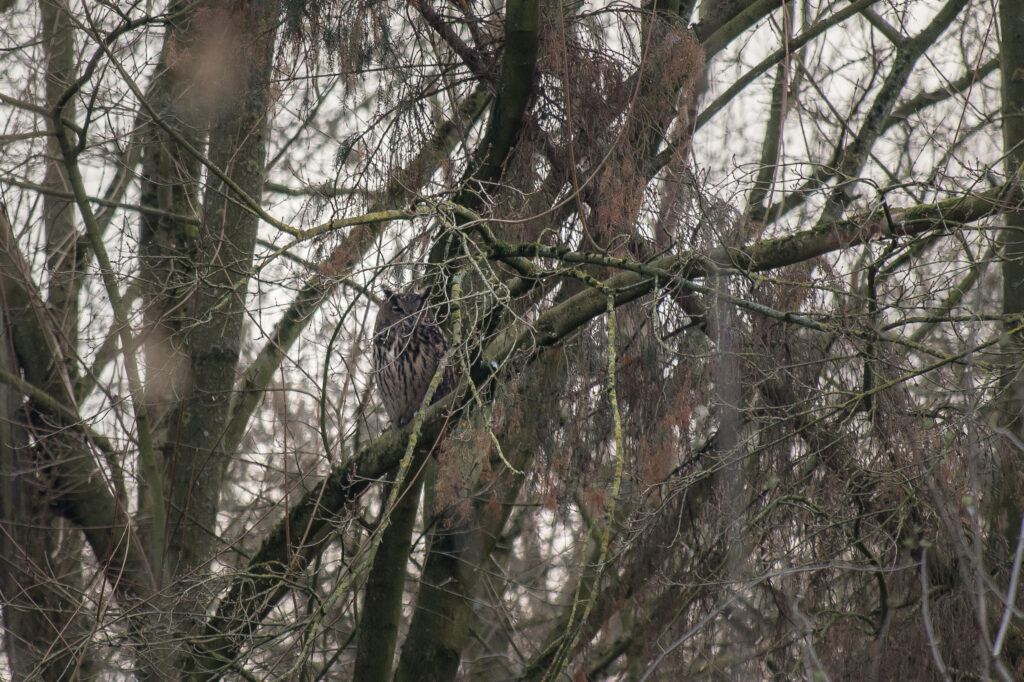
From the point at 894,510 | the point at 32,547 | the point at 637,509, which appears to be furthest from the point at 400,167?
the point at 32,547

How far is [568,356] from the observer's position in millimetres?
3488

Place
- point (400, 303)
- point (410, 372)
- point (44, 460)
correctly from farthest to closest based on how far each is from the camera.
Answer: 1. point (44, 460)
2. point (410, 372)
3. point (400, 303)

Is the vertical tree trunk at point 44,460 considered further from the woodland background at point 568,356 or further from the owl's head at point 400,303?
the owl's head at point 400,303

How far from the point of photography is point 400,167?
142 inches

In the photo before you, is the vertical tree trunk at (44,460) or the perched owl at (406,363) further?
the perched owl at (406,363)

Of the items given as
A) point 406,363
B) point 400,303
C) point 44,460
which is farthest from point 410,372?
point 44,460

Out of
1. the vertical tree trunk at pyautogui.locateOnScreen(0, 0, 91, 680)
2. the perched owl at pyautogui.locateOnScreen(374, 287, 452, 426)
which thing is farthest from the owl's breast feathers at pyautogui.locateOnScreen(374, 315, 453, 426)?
the vertical tree trunk at pyautogui.locateOnScreen(0, 0, 91, 680)

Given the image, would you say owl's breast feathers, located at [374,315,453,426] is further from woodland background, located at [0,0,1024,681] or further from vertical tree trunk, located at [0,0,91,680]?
vertical tree trunk, located at [0,0,91,680]

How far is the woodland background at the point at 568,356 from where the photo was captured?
2.87 m

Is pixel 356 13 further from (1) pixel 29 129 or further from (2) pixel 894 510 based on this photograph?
(2) pixel 894 510

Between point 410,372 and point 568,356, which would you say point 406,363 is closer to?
point 410,372

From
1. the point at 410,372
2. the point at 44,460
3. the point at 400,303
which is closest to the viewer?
the point at 400,303

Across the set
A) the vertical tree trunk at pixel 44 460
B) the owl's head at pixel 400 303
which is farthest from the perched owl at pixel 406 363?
the vertical tree trunk at pixel 44 460

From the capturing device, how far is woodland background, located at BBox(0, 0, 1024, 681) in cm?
287
